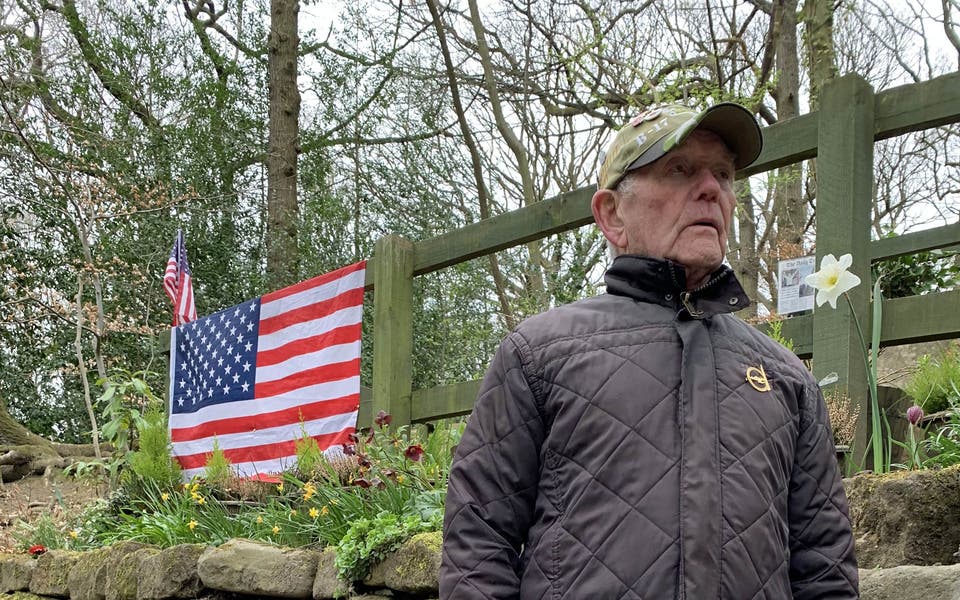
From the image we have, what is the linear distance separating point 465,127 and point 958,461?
8.89 meters

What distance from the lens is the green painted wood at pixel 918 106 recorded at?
2629mm

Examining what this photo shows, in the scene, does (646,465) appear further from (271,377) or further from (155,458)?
(155,458)

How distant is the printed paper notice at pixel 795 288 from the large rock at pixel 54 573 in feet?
12.0

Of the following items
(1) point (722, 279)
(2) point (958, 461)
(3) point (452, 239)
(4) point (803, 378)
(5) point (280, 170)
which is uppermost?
(5) point (280, 170)

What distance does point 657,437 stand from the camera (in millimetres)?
1501

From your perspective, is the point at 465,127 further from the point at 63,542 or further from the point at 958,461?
the point at 958,461

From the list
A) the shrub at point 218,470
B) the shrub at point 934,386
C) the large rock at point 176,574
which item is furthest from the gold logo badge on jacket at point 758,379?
the shrub at point 218,470

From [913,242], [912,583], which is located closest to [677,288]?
[912,583]

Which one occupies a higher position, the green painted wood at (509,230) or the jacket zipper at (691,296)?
the green painted wood at (509,230)

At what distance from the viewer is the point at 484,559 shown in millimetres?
1515

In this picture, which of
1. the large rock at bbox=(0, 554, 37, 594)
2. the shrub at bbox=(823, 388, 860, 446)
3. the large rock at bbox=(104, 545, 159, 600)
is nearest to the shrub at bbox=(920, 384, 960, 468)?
the shrub at bbox=(823, 388, 860, 446)

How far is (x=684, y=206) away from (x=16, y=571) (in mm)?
4984

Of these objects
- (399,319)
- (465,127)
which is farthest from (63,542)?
(465,127)

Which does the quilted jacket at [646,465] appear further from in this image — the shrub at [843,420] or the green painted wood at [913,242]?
the green painted wood at [913,242]
